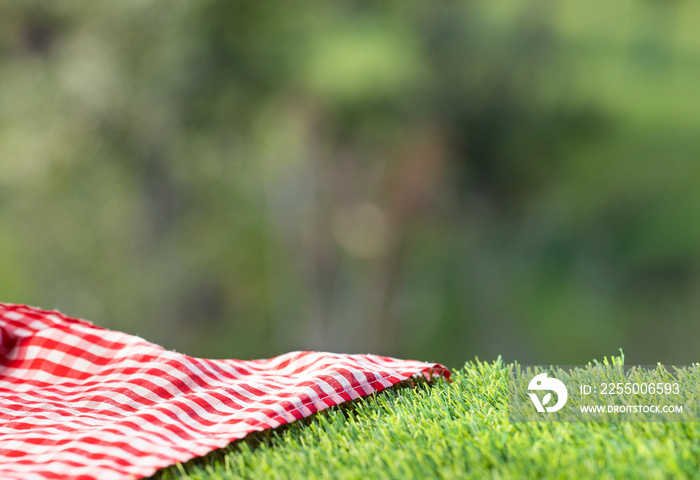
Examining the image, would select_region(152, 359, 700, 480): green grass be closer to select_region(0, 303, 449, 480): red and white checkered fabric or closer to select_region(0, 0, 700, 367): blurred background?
select_region(0, 303, 449, 480): red and white checkered fabric

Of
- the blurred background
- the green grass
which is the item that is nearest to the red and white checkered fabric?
the green grass

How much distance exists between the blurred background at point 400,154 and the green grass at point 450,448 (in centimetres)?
433

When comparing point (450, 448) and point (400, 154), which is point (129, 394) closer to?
point (450, 448)

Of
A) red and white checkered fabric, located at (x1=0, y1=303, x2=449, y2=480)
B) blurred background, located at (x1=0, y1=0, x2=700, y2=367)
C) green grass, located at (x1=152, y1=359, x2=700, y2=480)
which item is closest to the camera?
green grass, located at (x1=152, y1=359, x2=700, y2=480)

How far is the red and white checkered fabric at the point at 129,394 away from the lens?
831mm

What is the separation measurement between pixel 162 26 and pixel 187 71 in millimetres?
319

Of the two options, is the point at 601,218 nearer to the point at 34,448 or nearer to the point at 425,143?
the point at 425,143

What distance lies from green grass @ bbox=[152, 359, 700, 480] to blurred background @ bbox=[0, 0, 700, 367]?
14.2ft

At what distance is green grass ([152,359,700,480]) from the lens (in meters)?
0.71

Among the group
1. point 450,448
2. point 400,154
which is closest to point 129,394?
point 450,448

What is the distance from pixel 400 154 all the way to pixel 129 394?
4529 millimetres

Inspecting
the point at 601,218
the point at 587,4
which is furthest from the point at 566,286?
the point at 587,4

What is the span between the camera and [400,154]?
214 inches

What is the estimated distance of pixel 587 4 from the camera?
18.0 ft
